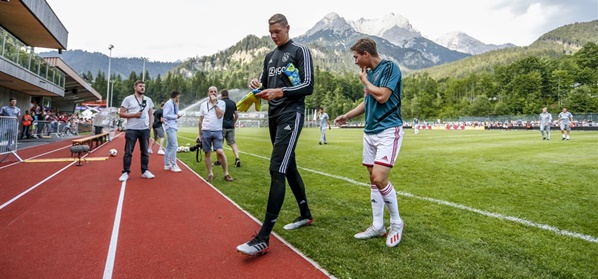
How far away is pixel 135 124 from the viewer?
769 centimetres

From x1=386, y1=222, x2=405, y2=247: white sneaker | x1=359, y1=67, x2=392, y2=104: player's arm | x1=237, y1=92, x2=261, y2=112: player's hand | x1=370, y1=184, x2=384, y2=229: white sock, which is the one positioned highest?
x1=359, y1=67, x2=392, y2=104: player's arm

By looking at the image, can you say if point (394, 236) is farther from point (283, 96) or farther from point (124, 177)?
point (124, 177)

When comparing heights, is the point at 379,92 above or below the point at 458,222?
above

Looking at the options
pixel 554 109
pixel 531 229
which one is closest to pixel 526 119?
pixel 554 109

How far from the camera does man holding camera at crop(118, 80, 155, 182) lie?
24.9ft

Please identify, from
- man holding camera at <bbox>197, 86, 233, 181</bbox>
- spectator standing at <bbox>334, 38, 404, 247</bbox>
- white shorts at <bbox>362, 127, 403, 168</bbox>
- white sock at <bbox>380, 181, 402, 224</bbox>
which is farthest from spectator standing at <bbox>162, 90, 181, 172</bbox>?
white sock at <bbox>380, 181, 402, 224</bbox>

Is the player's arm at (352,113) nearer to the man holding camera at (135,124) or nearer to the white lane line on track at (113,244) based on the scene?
the white lane line on track at (113,244)

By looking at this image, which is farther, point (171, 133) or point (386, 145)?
point (171, 133)

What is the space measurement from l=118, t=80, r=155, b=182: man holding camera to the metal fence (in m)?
4.61

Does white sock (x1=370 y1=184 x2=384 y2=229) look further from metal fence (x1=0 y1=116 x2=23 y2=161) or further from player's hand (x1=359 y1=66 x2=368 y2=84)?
metal fence (x1=0 y1=116 x2=23 y2=161)

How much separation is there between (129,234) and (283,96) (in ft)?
8.41

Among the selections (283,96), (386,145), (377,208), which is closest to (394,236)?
(377,208)

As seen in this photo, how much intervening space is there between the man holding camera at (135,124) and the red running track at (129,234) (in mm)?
865

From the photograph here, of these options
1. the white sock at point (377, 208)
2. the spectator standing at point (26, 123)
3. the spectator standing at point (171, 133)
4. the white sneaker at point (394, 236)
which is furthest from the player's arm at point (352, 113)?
the spectator standing at point (26, 123)
